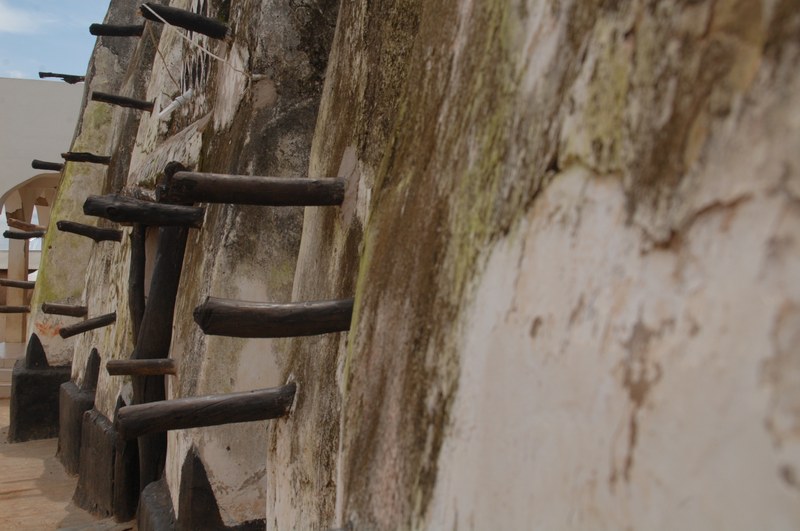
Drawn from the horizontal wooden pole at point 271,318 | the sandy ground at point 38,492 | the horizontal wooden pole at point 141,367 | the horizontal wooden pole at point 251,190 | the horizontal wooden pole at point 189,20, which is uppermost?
the horizontal wooden pole at point 189,20

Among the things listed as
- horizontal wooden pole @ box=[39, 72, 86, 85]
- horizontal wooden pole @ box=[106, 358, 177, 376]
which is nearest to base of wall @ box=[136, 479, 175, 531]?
horizontal wooden pole @ box=[106, 358, 177, 376]

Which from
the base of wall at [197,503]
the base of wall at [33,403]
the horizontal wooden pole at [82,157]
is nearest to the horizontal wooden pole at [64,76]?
the horizontal wooden pole at [82,157]

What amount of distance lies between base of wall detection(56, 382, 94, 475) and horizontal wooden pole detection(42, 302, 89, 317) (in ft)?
2.04

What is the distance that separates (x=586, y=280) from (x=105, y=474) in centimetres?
551

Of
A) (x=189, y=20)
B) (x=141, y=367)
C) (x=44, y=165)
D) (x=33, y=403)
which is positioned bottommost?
(x=33, y=403)

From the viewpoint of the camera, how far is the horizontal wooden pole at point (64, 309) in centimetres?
736

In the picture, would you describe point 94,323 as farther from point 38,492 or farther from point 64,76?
point 64,76

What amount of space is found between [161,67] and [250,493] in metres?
3.94

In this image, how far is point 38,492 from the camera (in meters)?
6.64

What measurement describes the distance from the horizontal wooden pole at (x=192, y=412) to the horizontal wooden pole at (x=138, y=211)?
133 centimetres

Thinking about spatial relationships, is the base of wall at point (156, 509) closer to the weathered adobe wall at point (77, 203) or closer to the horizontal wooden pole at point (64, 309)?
the horizontal wooden pole at point (64, 309)

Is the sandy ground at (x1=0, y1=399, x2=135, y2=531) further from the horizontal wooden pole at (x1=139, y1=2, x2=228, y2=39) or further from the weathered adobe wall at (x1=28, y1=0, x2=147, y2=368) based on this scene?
the horizontal wooden pole at (x1=139, y1=2, x2=228, y2=39)

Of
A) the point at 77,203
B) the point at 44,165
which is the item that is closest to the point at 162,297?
the point at 77,203

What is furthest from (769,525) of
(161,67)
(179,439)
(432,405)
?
(161,67)
